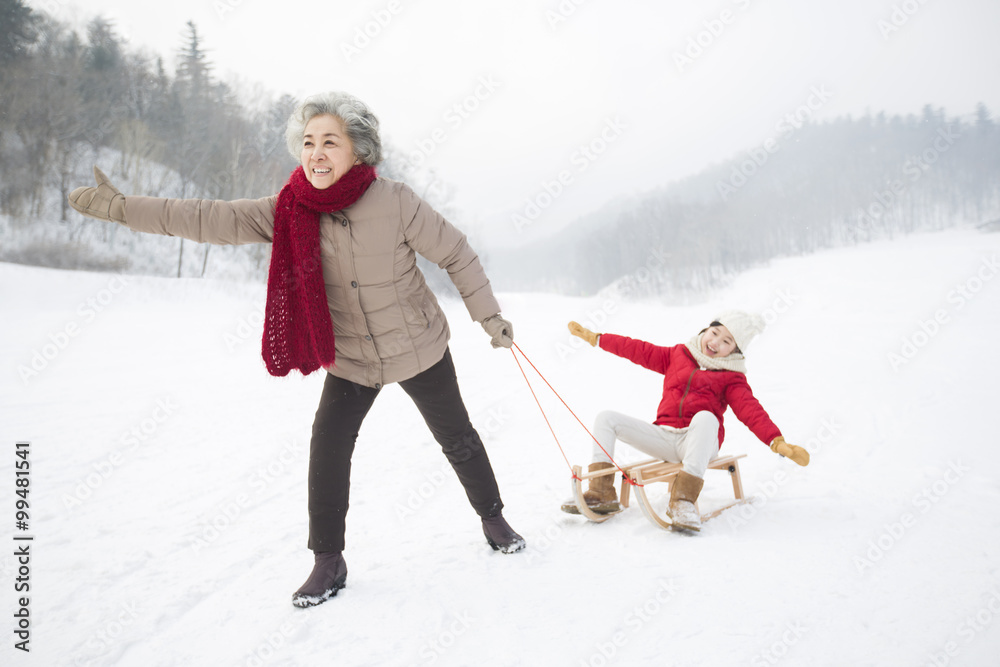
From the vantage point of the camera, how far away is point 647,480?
2818 millimetres

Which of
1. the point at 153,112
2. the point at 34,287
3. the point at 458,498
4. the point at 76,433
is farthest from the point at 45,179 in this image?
the point at 458,498

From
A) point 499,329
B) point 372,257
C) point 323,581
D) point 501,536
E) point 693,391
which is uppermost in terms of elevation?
point 372,257

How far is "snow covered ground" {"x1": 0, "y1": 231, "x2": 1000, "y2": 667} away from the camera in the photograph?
183 centimetres

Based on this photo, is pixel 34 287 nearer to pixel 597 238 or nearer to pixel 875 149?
pixel 597 238

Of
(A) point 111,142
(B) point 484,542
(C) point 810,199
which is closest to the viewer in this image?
(B) point 484,542

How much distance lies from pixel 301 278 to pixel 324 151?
0.48 m

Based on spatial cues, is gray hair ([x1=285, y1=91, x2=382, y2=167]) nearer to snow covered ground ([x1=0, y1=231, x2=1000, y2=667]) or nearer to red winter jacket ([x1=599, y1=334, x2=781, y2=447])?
snow covered ground ([x1=0, y1=231, x2=1000, y2=667])

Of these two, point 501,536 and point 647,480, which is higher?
point 647,480

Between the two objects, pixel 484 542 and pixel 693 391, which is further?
pixel 693 391

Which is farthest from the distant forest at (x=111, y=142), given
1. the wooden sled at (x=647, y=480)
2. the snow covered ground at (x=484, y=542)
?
the wooden sled at (x=647, y=480)

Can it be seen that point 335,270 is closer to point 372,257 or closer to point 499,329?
point 372,257

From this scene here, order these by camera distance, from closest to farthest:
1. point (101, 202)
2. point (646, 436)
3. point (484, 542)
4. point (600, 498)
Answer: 1. point (101, 202)
2. point (484, 542)
3. point (600, 498)
4. point (646, 436)

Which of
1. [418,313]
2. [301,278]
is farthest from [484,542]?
[301,278]

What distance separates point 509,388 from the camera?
23.6ft
